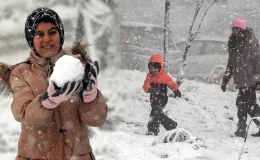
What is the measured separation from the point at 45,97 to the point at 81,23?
2532 mm

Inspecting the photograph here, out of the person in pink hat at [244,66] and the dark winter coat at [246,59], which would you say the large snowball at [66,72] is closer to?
the person in pink hat at [244,66]

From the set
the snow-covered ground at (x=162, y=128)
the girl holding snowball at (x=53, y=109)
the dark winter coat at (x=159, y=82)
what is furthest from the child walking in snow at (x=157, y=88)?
the girl holding snowball at (x=53, y=109)

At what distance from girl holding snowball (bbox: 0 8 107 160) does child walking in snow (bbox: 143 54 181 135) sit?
3.94 metres

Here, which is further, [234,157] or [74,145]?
[234,157]

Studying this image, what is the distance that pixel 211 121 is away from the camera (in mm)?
7852

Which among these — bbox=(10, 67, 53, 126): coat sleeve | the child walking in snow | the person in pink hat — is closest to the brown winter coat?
bbox=(10, 67, 53, 126): coat sleeve

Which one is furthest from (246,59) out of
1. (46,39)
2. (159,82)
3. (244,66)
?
(46,39)

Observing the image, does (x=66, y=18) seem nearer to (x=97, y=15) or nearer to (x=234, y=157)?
(x=97, y=15)

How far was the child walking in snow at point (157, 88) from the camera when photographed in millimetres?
6070

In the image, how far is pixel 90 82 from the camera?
1819mm

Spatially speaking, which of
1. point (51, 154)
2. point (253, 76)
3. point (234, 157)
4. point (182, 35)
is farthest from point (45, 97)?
point (182, 35)

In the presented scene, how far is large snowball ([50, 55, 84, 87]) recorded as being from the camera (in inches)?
65.0

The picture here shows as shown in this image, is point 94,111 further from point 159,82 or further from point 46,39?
point 159,82

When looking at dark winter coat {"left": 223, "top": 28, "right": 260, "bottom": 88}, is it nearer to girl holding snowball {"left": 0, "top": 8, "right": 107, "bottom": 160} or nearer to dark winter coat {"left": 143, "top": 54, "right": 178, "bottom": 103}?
dark winter coat {"left": 143, "top": 54, "right": 178, "bottom": 103}
